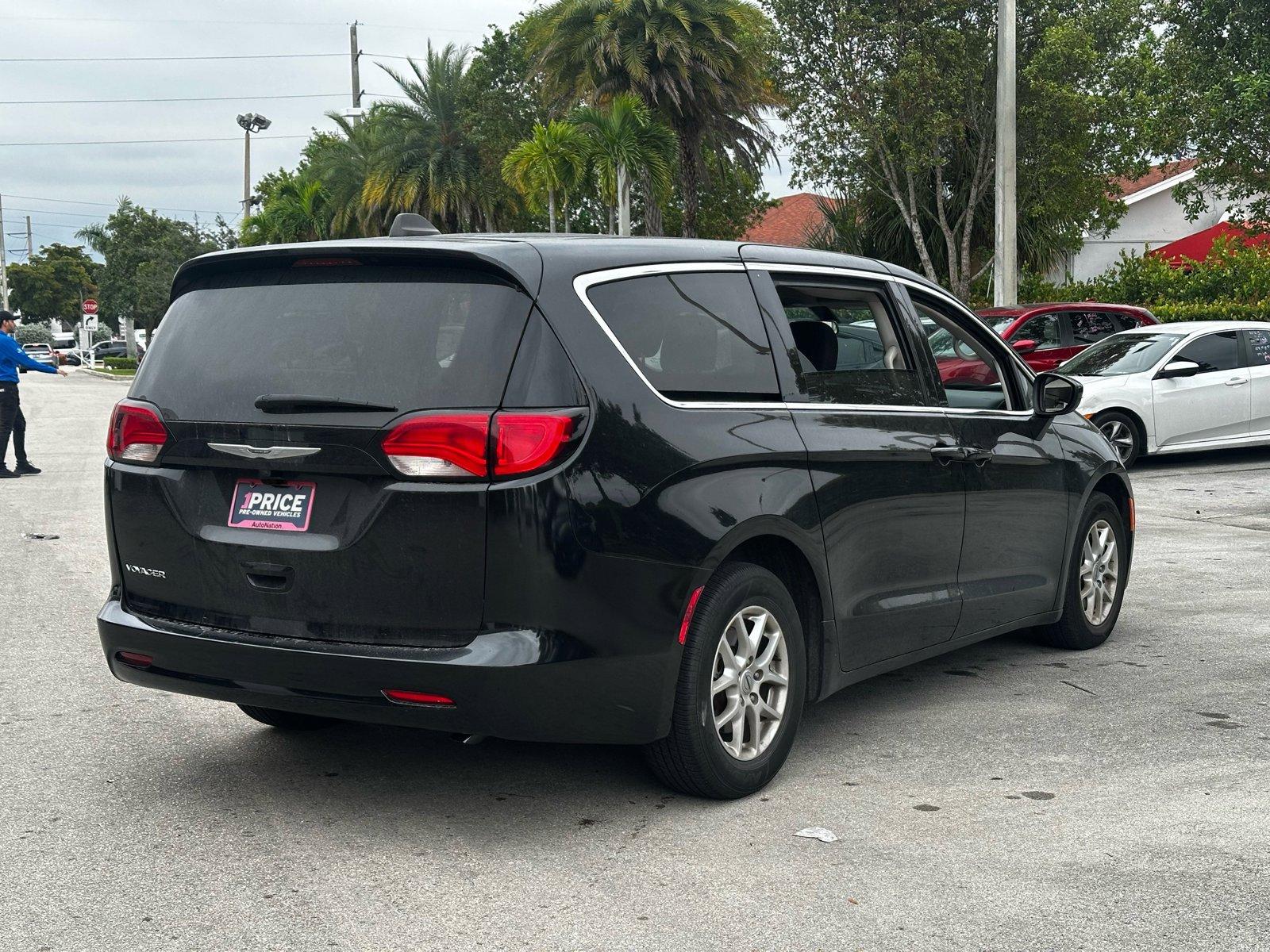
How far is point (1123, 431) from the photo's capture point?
50.9ft

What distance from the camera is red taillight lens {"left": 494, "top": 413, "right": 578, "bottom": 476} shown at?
160 inches

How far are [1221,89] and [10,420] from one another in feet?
66.7

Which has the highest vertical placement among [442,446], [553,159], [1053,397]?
[553,159]

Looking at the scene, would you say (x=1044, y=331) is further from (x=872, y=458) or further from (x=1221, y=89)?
(x=872, y=458)

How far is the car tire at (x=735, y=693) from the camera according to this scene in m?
4.42

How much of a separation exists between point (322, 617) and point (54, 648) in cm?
342

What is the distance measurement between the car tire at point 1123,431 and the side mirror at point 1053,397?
942 cm

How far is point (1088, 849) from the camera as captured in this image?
13.8 feet

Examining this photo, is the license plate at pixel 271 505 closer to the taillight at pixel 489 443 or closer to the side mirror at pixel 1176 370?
the taillight at pixel 489 443

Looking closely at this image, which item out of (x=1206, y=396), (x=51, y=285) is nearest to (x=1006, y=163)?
(x=1206, y=396)

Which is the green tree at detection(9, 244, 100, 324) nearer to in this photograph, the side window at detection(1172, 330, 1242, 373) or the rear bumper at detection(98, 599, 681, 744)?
the side window at detection(1172, 330, 1242, 373)

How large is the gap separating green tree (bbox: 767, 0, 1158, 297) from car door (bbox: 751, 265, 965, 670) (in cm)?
2539

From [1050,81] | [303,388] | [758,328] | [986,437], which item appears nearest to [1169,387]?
[986,437]

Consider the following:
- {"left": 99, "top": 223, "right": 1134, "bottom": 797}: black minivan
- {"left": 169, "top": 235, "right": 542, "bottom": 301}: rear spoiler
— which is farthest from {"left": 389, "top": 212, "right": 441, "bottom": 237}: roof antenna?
{"left": 169, "top": 235, "right": 542, "bottom": 301}: rear spoiler
